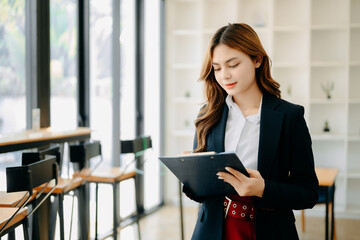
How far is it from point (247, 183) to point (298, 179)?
19 cm

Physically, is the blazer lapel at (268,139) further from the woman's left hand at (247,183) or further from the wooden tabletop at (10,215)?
the wooden tabletop at (10,215)

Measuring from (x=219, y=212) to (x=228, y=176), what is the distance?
0.15m

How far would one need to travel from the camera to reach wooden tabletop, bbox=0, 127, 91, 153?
231 centimetres

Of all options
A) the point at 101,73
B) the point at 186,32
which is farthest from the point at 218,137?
the point at 186,32

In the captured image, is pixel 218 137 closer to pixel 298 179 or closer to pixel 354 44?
pixel 298 179

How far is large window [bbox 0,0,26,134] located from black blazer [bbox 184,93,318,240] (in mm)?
2088

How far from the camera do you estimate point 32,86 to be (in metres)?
3.17

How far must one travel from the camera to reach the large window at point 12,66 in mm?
2895

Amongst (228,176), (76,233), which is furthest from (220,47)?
(76,233)

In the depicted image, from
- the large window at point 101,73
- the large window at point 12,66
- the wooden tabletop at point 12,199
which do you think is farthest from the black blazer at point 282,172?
the large window at point 101,73

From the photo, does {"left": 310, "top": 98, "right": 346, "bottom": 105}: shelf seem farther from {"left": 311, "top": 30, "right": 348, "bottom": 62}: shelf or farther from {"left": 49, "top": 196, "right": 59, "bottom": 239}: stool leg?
{"left": 49, "top": 196, "right": 59, "bottom": 239}: stool leg

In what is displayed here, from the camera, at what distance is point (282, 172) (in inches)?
51.7

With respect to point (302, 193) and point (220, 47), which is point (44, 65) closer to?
point (220, 47)

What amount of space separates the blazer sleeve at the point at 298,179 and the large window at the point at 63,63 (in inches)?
100
